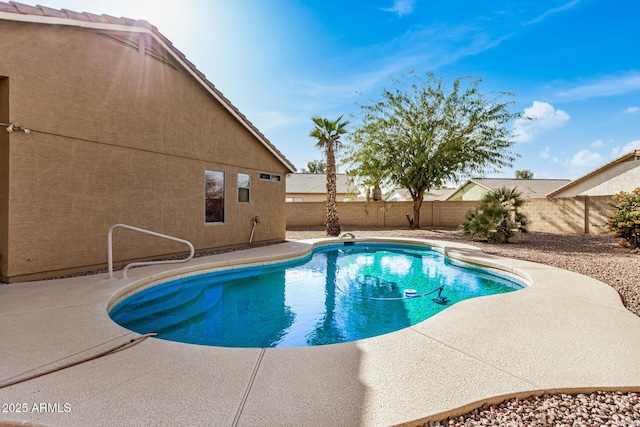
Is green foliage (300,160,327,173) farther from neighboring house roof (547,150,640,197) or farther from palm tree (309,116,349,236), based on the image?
palm tree (309,116,349,236)

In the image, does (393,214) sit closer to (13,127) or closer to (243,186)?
(243,186)

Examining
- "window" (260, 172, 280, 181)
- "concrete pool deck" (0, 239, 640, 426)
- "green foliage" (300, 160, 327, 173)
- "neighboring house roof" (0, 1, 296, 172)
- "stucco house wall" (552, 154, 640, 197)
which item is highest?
"green foliage" (300, 160, 327, 173)

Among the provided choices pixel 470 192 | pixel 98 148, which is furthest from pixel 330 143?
pixel 470 192

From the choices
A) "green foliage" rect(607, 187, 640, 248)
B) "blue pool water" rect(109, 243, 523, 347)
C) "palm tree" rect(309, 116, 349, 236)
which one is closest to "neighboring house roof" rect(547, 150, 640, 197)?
"green foliage" rect(607, 187, 640, 248)

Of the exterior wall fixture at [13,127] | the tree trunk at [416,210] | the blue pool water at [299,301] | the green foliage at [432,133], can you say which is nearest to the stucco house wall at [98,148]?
the exterior wall fixture at [13,127]

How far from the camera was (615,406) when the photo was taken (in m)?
2.39

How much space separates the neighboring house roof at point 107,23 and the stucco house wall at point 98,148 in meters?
0.16

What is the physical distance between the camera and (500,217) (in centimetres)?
1260

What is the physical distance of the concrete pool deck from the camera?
220cm

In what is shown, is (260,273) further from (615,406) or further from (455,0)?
(455,0)

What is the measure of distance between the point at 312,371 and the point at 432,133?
18144 mm

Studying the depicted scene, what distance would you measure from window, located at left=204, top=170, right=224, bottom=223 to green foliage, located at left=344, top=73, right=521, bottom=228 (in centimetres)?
1096

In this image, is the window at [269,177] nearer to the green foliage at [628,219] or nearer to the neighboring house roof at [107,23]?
the neighboring house roof at [107,23]

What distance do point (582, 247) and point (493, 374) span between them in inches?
479
